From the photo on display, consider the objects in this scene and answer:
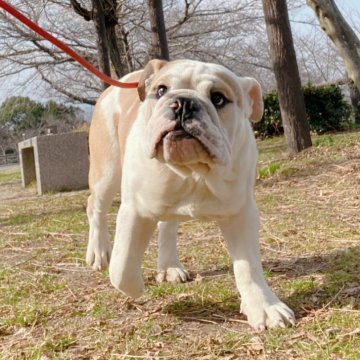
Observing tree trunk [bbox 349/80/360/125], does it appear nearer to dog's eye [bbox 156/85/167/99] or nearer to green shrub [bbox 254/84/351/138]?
green shrub [bbox 254/84/351/138]

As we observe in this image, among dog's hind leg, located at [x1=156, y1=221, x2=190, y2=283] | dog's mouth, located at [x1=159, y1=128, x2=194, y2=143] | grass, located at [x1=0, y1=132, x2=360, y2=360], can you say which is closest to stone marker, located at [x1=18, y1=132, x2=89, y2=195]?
grass, located at [x1=0, y1=132, x2=360, y2=360]

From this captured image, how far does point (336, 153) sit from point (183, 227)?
158 inches

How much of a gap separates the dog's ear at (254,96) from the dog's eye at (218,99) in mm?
258

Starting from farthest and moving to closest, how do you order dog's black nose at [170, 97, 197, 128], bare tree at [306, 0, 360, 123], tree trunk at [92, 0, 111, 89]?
tree trunk at [92, 0, 111, 89] < bare tree at [306, 0, 360, 123] < dog's black nose at [170, 97, 197, 128]

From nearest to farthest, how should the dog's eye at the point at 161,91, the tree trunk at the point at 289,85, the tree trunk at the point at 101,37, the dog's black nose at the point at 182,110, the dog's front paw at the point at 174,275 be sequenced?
the dog's black nose at the point at 182,110, the dog's eye at the point at 161,91, the dog's front paw at the point at 174,275, the tree trunk at the point at 289,85, the tree trunk at the point at 101,37

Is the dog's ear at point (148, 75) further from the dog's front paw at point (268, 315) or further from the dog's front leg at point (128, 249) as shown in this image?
the dog's front paw at point (268, 315)

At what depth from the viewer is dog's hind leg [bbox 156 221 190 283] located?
3.40m

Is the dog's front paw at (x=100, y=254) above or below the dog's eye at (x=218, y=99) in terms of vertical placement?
below

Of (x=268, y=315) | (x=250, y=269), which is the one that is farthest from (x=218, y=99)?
(x=268, y=315)

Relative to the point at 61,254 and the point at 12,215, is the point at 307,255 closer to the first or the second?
the point at 61,254

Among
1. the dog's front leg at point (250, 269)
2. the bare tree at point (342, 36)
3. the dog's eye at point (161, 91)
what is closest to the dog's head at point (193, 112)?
the dog's eye at point (161, 91)

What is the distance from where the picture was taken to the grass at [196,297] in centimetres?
231

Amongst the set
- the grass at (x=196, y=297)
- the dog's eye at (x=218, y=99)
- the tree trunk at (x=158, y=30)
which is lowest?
the grass at (x=196, y=297)

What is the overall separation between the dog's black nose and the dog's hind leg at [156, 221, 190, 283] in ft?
4.49
